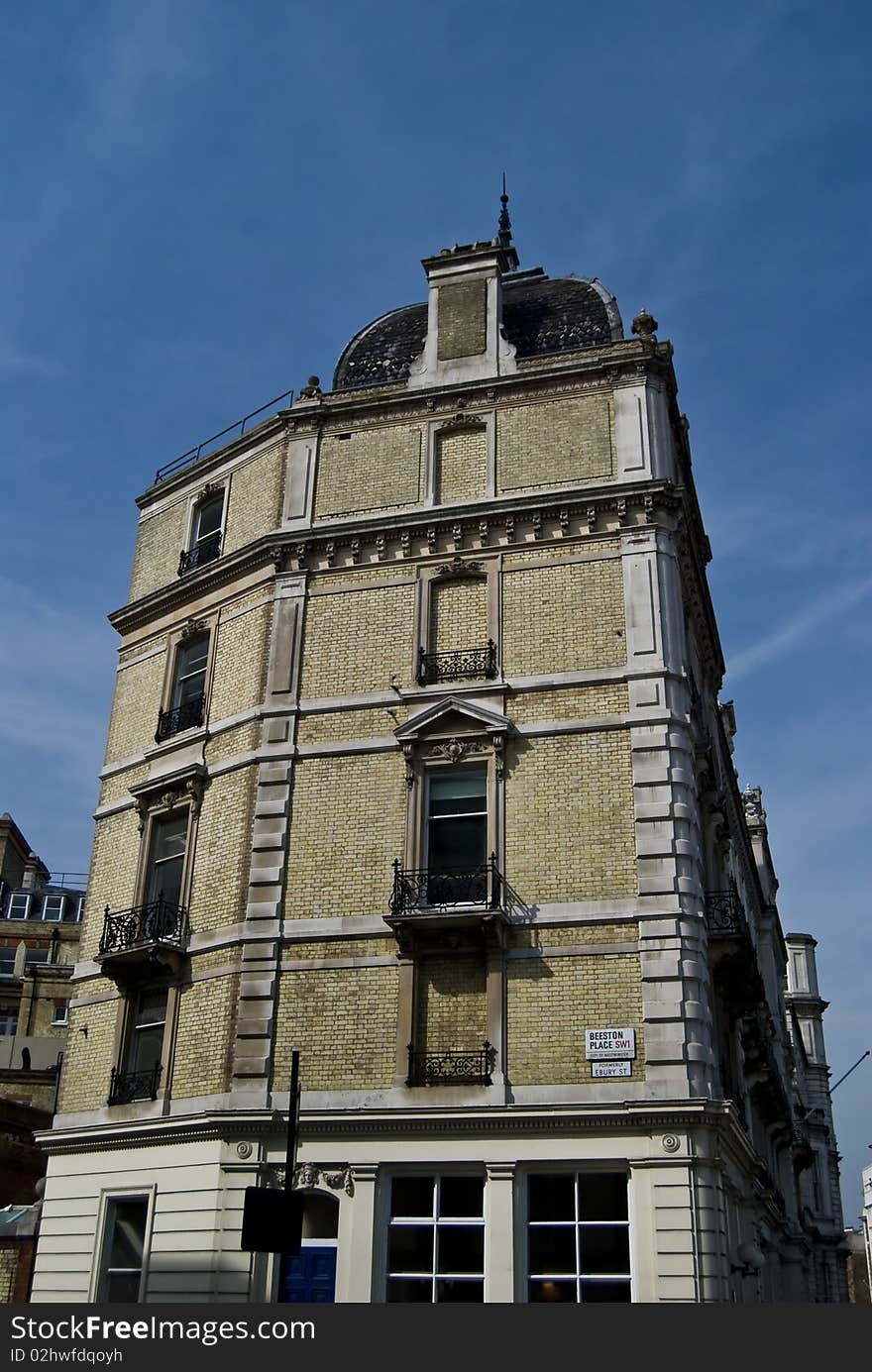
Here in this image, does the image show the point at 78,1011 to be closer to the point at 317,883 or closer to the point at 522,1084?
the point at 317,883

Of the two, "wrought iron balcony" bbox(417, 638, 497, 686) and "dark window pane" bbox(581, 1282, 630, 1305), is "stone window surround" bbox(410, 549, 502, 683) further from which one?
"dark window pane" bbox(581, 1282, 630, 1305)

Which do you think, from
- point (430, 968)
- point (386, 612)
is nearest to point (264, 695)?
point (386, 612)

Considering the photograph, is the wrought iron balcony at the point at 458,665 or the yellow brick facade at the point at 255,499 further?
the yellow brick facade at the point at 255,499

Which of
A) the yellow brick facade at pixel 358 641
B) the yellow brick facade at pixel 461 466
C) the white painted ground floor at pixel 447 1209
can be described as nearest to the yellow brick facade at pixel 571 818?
the yellow brick facade at pixel 358 641

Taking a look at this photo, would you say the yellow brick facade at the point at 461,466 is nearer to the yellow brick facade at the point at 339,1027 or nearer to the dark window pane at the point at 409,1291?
the yellow brick facade at the point at 339,1027

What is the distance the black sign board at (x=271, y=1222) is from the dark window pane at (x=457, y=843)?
8860 mm

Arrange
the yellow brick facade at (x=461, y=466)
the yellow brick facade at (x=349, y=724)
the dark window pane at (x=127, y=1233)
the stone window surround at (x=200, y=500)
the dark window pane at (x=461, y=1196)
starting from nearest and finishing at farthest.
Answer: the dark window pane at (x=461, y=1196) → the dark window pane at (x=127, y=1233) → the yellow brick facade at (x=349, y=724) → the yellow brick facade at (x=461, y=466) → the stone window surround at (x=200, y=500)

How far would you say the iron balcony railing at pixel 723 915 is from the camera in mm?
22000

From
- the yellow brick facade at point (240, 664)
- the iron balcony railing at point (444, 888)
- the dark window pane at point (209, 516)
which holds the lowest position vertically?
the iron balcony railing at point (444, 888)

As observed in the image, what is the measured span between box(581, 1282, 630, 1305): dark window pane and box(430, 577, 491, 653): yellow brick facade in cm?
1114

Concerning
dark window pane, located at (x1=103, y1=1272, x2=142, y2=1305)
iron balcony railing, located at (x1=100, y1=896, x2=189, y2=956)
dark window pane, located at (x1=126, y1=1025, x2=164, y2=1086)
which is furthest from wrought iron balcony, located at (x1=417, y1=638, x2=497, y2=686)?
dark window pane, located at (x1=103, y1=1272, x2=142, y2=1305)

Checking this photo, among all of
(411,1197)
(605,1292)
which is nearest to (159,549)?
(411,1197)

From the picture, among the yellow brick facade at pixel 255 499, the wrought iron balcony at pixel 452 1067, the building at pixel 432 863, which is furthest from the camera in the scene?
the yellow brick facade at pixel 255 499

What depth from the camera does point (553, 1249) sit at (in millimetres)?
19562
